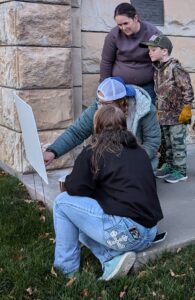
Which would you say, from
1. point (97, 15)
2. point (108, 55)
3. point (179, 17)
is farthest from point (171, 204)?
point (179, 17)

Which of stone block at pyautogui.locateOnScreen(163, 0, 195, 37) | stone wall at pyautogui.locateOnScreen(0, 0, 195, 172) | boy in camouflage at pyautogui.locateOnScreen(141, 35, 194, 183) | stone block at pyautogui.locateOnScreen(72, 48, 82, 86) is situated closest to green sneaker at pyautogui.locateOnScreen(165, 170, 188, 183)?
boy in camouflage at pyautogui.locateOnScreen(141, 35, 194, 183)

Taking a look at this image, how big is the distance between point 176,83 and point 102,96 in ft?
4.32

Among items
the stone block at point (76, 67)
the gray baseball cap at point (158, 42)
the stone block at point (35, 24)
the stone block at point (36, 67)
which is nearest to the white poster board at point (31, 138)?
the stone block at point (36, 67)

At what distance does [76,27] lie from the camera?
5.32m

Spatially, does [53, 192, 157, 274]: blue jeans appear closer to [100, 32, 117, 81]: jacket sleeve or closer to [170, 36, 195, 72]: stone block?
[100, 32, 117, 81]: jacket sleeve

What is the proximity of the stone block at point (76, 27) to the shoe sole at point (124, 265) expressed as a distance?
113 inches

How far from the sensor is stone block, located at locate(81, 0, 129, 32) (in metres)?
5.41

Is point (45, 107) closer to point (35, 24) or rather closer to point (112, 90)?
point (35, 24)

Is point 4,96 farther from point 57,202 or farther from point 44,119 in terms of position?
point 57,202

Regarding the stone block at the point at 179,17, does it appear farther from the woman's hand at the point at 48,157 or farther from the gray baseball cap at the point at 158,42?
the woman's hand at the point at 48,157

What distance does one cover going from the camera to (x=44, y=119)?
5043 mm

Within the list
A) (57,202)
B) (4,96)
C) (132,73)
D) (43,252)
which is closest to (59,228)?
(57,202)

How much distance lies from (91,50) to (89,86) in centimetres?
39

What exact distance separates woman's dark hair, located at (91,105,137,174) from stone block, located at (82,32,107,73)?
2465mm
